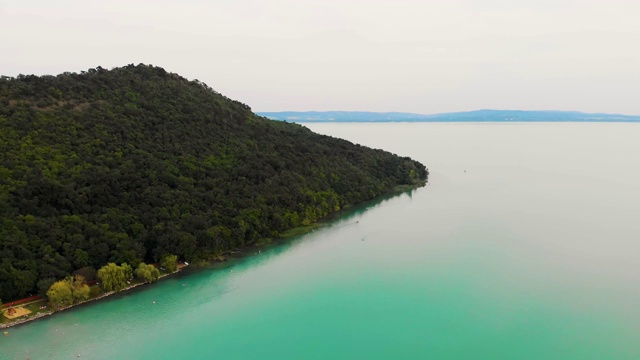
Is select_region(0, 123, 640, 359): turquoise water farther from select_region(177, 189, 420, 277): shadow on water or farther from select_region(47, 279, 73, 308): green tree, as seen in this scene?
select_region(47, 279, 73, 308): green tree

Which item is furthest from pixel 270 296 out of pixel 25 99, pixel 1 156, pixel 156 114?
pixel 25 99

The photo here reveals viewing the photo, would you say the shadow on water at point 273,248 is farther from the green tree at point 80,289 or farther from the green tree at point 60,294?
the green tree at point 60,294

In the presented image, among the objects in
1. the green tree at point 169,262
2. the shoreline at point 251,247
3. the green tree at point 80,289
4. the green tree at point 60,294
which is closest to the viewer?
the shoreline at point 251,247

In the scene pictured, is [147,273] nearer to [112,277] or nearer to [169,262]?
[169,262]

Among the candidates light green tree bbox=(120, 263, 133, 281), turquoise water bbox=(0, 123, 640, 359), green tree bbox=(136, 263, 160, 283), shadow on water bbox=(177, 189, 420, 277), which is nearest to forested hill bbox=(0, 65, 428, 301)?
light green tree bbox=(120, 263, 133, 281)

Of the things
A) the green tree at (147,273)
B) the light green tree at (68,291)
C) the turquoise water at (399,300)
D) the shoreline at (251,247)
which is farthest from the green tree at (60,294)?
the green tree at (147,273)

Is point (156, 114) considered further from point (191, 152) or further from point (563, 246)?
point (563, 246)
